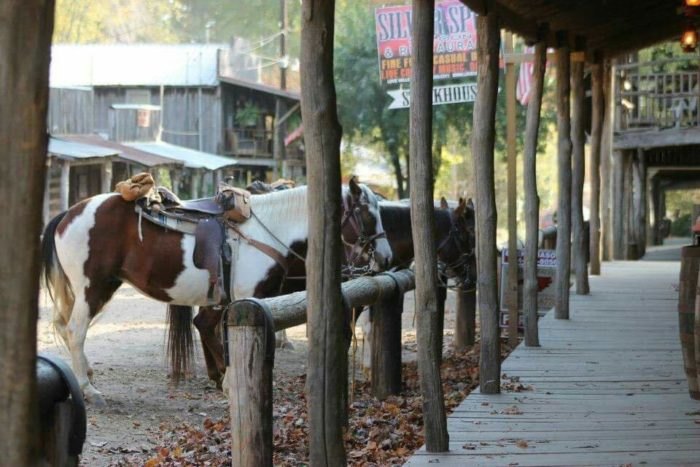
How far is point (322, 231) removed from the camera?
5.24 metres

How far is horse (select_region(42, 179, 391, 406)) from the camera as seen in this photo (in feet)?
33.9

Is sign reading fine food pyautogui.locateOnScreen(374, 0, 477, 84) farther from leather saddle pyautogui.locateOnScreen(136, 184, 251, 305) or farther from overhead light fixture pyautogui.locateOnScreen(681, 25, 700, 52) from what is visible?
leather saddle pyautogui.locateOnScreen(136, 184, 251, 305)

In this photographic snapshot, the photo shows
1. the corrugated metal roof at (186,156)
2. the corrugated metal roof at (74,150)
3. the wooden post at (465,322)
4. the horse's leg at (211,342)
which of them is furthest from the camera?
the corrugated metal roof at (186,156)

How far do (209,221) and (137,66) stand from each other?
122ft

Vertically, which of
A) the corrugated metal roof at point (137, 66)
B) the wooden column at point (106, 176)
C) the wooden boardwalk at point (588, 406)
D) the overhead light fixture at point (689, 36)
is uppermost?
the corrugated metal roof at point (137, 66)

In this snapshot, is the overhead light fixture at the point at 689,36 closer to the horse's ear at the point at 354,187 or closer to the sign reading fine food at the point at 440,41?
the sign reading fine food at the point at 440,41

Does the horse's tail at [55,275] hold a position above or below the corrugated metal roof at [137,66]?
below

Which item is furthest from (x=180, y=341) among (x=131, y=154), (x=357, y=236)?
(x=131, y=154)

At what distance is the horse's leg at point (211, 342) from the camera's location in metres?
10.7

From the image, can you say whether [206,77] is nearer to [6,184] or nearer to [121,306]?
[121,306]

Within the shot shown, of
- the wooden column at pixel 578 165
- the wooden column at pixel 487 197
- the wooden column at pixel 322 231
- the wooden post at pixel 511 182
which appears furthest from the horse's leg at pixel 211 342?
the wooden column at pixel 578 165

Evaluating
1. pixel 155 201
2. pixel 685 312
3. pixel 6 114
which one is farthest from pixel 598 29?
pixel 6 114

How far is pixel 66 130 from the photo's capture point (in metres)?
40.2

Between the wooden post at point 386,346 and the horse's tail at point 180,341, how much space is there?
2137mm
